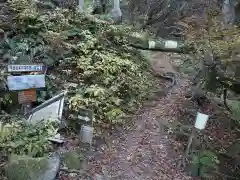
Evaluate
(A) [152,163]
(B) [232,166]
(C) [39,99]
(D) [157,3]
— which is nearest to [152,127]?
(A) [152,163]

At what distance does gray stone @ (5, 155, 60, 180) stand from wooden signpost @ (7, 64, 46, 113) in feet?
7.69

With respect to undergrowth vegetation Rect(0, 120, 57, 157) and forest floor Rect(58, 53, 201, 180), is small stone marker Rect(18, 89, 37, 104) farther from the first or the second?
forest floor Rect(58, 53, 201, 180)

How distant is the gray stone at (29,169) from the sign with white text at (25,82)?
7.60 ft

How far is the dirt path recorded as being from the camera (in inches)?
301

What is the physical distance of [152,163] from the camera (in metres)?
8.24

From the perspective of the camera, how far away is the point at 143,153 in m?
8.52

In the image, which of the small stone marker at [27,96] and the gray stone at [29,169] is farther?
the small stone marker at [27,96]

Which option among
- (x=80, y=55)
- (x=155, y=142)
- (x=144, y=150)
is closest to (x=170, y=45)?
(x=80, y=55)

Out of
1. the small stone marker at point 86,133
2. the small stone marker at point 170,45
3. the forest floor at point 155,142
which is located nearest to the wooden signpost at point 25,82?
the small stone marker at point 86,133

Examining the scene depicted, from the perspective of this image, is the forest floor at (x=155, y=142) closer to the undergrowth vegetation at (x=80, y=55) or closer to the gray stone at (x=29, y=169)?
the undergrowth vegetation at (x=80, y=55)

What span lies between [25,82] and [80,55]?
2843 millimetres

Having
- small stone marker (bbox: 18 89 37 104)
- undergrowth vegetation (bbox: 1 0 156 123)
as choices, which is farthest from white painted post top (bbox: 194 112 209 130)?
small stone marker (bbox: 18 89 37 104)

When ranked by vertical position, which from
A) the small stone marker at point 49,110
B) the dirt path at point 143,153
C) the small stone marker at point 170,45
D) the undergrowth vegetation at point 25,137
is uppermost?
the small stone marker at point 170,45

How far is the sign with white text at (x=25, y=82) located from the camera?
8.05 m
